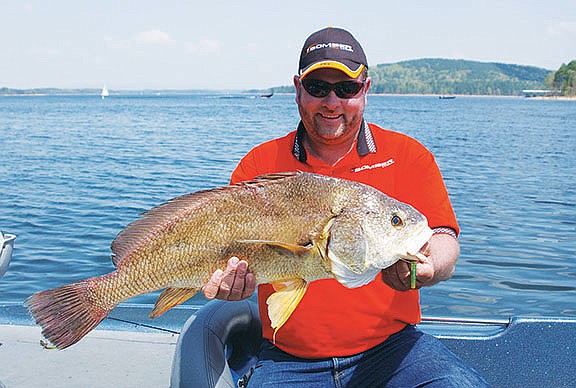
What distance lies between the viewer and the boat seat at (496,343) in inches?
146

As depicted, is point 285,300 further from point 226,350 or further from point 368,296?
point 226,350

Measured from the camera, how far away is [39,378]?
4.06 m

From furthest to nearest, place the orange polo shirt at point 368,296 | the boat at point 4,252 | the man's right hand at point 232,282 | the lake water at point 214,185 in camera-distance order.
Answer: the lake water at point 214,185, the boat at point 4,252, the orange polo shirt at point 368,296, the man's right hand at point 232,282

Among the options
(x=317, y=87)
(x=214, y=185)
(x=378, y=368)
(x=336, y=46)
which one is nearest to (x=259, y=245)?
(x=378, y=368)

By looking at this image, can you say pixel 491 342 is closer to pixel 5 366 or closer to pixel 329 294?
pixel 329 294

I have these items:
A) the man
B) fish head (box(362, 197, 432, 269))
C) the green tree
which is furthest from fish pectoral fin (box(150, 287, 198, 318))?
the green tree

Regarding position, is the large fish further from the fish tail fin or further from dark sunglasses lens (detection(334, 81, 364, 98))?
dark sunglasses lens (detection(334, 81, 364, 98))

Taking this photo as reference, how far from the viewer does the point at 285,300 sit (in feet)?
9.02

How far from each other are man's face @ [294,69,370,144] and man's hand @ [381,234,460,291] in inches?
31.1

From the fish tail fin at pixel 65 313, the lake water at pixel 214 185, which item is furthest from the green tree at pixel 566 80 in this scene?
the fish tail fin at pixel 65 313

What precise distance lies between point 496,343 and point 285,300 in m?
2.13

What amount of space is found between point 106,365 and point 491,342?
2.64 m

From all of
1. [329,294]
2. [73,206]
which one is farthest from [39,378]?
[73,206]

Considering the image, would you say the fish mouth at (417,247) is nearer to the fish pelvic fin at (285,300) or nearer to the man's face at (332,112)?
the fish pelvic fin at (285,300)
